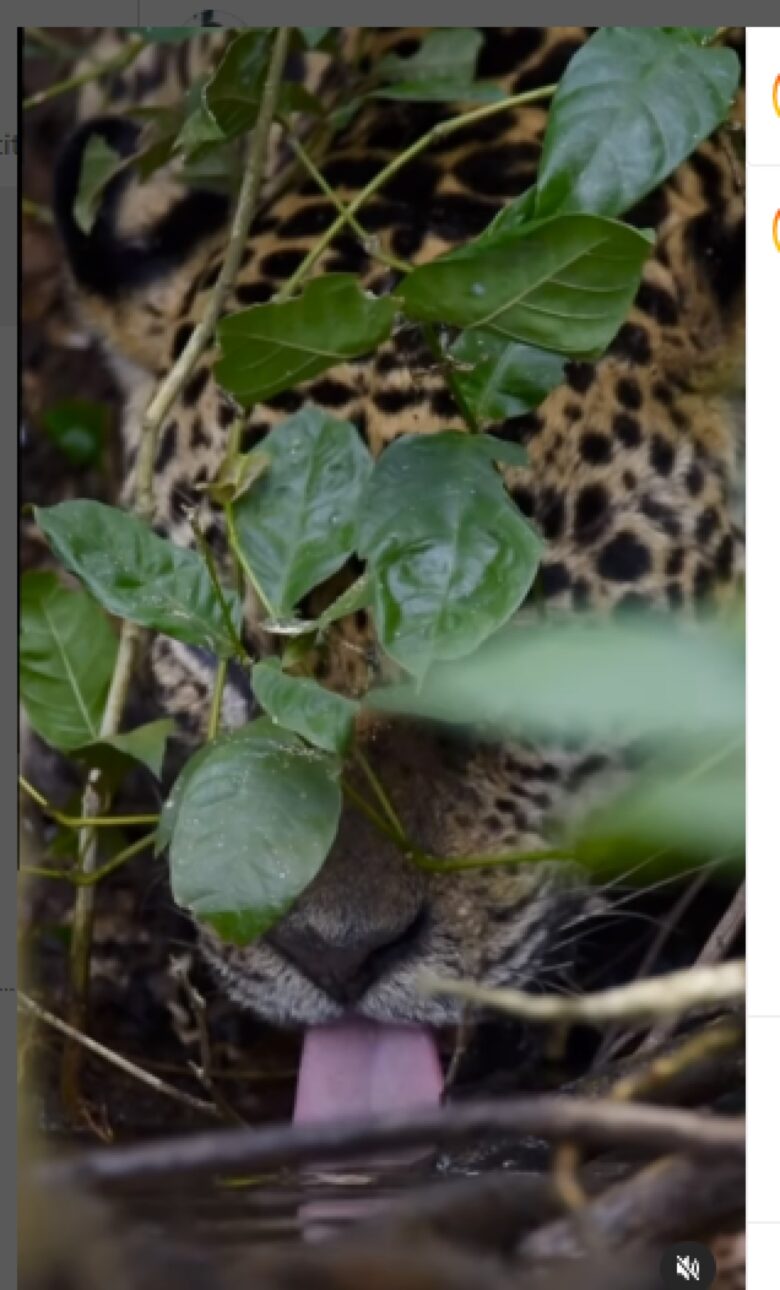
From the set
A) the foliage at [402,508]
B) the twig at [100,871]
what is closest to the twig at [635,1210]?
the foliage at [402,508]

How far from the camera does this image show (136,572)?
1843 millimetres

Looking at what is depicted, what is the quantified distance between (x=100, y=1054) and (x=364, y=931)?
0.99 feet

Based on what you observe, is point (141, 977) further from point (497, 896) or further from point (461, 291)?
point (461, 291)

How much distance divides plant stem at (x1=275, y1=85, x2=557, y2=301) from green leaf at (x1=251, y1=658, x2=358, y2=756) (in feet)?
1.50

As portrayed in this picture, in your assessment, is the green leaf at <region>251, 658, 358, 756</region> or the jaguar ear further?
the jaguar ear

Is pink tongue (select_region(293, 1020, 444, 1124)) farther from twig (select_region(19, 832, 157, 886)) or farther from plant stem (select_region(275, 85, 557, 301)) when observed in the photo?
plant stem (select_region(275, 85, 557, 301))

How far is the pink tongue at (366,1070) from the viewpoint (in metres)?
1.96

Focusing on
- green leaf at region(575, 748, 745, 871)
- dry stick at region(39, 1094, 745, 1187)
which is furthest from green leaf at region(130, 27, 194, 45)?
dry stick at region(39, 1094, 745, 1187)

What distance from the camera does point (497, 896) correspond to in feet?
6.67

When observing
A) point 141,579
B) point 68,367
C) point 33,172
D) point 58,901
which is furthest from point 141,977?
point 33,172

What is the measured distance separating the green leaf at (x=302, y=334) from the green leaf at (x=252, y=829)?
0.30 meters

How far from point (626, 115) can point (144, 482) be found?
62 cm

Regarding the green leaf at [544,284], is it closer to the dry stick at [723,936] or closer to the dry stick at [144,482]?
the dry stick at [144,482]

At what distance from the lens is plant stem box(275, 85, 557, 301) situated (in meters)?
2.05
